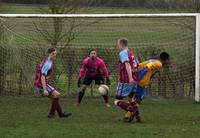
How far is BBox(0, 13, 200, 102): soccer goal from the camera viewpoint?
1712cm

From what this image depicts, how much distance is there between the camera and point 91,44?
18078 millimetres

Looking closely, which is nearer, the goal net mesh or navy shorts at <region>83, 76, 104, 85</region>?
navy shorts at <region>83, 76, 104, 85</region>

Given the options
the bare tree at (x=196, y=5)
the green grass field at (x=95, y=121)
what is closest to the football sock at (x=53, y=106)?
the green grass field at (x=95, y=121)

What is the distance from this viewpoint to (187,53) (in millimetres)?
16969

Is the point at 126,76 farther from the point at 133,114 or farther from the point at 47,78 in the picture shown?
the point at 47,78

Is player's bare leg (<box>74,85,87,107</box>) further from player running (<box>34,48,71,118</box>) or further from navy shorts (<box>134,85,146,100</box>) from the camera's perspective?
navy shorts (<box>134,85,146,100</box>)

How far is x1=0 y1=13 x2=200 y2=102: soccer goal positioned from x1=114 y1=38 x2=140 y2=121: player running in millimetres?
4474

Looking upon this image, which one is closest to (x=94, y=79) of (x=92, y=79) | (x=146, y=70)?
(x=92, y=79)

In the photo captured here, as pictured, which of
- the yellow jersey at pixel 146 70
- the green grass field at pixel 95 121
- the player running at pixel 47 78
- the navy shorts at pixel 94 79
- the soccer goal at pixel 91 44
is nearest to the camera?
the green grass field at pixel 95 121

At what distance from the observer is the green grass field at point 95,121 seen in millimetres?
11117

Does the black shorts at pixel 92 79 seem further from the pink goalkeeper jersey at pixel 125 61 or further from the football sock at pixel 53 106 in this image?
the pink goalkeeper jersey at pixel 125 61

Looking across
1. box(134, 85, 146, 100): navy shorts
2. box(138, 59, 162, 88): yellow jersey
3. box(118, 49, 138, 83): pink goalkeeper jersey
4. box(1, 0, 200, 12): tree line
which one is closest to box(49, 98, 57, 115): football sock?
box(118, 49, 138, 83): pink goalkeeper jersey

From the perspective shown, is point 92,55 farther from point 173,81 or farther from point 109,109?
point 173,81

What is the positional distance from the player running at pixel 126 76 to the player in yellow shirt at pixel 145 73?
0.31 ft
